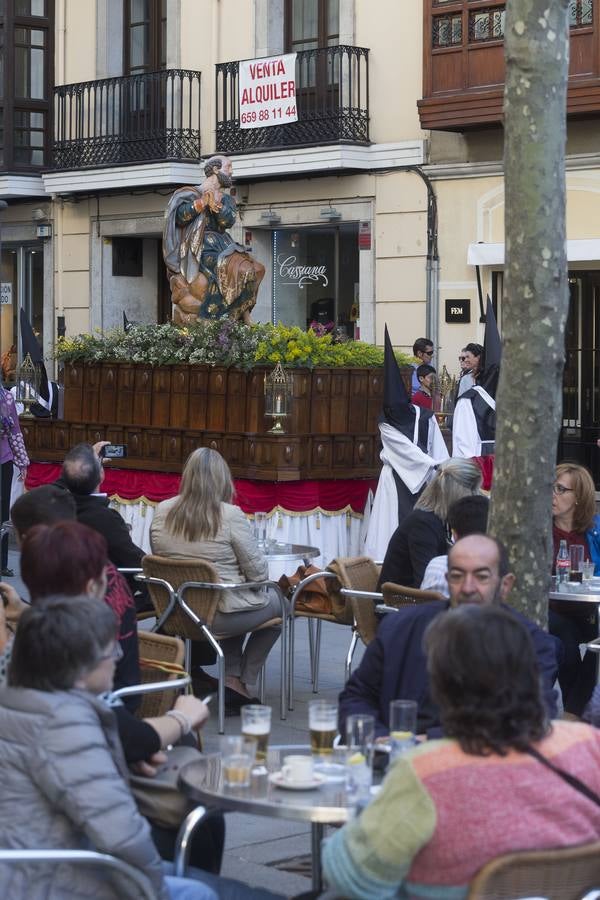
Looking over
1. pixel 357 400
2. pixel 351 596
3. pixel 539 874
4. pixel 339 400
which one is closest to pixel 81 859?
pixel 539 874

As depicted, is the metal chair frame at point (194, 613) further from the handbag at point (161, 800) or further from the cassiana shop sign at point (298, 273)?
the cassiana shop sign at point (298, 273)

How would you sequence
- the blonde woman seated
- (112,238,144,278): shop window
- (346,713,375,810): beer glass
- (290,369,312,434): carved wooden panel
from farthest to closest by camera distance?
(112,238,144,278): shop window < (290,369,312,434): carved wooden panel < the blonde woman seated < (346,713,375,810): beer glass

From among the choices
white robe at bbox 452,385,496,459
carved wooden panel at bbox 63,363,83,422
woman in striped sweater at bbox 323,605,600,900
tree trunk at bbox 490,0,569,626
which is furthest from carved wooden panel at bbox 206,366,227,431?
woman in striped sweater at bbox 323,605,600,900

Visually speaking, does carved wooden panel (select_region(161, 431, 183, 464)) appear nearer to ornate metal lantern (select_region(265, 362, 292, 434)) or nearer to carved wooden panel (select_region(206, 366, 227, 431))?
carved wooden panel (select_region(206, 366, 227, 431))

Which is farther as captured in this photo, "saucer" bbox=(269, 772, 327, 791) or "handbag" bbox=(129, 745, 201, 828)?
"handbag" bbox=(129, 745, 201, 828)

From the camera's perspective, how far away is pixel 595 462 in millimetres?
19047

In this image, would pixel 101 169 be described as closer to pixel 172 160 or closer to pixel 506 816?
pixel 172 160

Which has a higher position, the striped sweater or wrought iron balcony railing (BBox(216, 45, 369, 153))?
wrought iron balcony railing (BBox(216, 45, 369, 153))

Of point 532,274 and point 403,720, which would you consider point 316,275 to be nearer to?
point 532,274

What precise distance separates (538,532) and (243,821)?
5.67 ft

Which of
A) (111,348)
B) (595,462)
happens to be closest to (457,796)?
(111,348)

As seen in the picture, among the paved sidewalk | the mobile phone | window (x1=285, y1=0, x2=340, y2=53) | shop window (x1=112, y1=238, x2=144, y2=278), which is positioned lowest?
the paved sidewalk

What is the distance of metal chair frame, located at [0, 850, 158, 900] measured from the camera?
3783mm

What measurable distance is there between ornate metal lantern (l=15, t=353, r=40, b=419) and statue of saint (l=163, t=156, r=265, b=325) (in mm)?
1718
